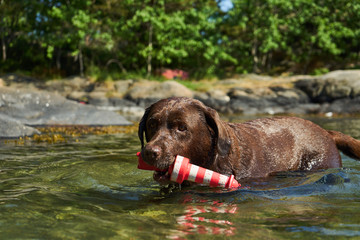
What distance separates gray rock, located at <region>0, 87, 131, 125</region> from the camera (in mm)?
14250

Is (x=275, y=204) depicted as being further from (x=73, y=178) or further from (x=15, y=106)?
(x=15, y=106)

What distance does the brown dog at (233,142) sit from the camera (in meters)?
4.65

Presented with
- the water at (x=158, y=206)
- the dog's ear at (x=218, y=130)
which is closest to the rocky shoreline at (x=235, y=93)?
the water at (x=158, y=206)

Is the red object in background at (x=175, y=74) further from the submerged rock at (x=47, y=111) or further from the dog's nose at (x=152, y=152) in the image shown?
the dog's nose at (x=152, y=152)

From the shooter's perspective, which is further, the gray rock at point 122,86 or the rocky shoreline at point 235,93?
the gray rock at point 122,86

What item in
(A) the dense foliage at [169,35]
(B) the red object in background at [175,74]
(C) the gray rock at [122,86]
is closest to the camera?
(C) the gray rock at [122,86]

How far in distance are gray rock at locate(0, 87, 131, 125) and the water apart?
7846 mm

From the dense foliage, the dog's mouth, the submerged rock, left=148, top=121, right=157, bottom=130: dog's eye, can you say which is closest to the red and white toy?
the dog's mouth

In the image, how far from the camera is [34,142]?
31.1 ft

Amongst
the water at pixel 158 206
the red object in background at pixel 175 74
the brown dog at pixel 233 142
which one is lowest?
the water at pixel 158 206

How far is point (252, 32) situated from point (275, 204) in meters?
36.2

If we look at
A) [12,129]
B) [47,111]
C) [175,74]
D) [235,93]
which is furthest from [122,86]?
[12,129]

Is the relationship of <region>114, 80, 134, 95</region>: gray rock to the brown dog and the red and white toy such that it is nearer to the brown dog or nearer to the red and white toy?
the brown dog

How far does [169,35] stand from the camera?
108ft
